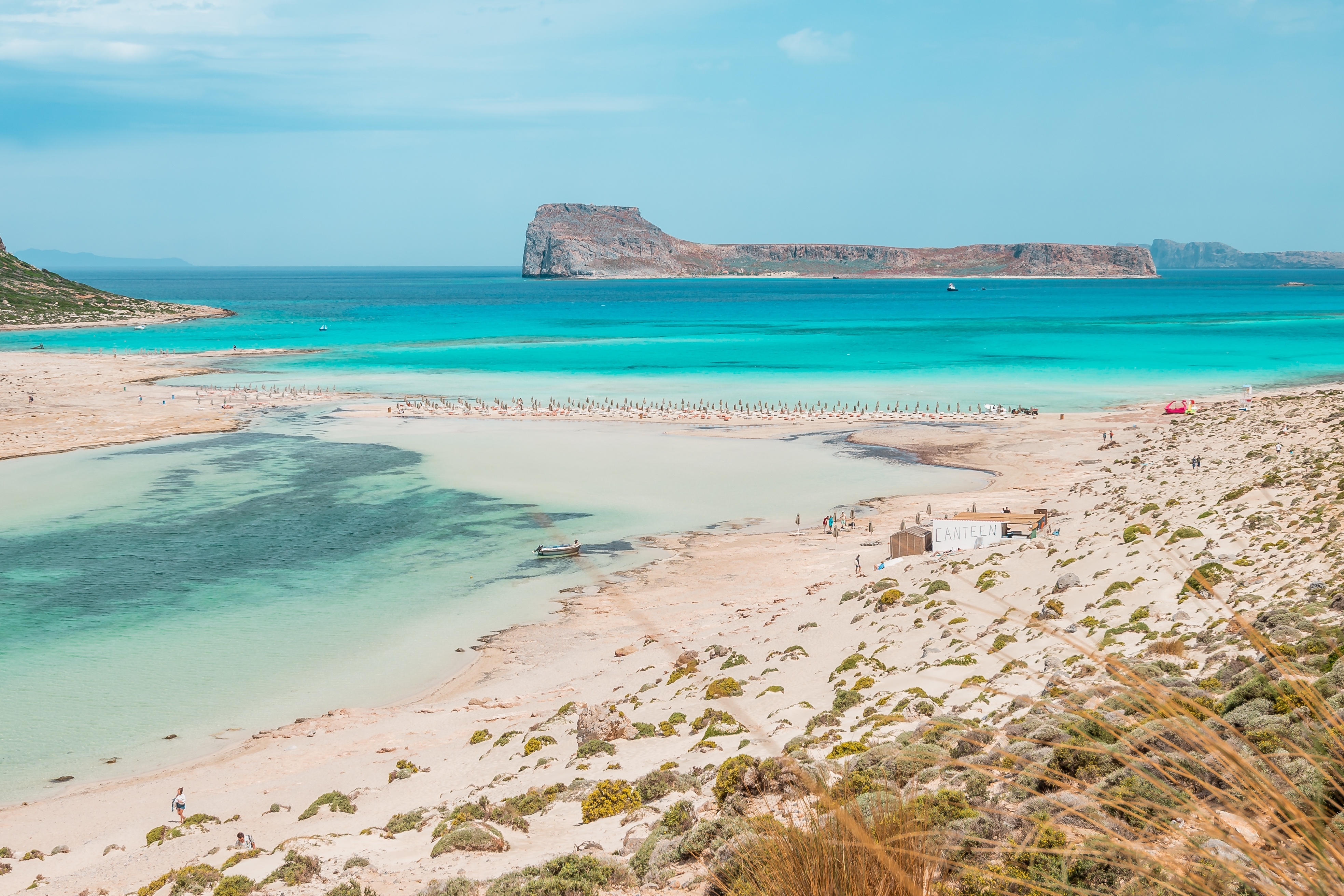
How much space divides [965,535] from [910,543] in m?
1.48

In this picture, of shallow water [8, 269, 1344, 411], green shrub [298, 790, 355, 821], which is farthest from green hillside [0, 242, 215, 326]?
green shrub [298, 790, 355, 821]

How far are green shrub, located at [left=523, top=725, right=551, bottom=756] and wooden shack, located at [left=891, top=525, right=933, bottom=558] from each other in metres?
12.2

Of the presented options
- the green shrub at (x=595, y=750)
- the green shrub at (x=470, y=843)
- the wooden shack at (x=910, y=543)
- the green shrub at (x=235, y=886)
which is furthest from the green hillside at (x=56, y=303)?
the green shrub at (x=470, y=843)

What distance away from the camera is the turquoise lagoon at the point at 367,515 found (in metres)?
18.9

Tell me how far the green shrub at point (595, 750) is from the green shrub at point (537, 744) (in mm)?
889

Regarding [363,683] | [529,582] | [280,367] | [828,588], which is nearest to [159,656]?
[363,683]

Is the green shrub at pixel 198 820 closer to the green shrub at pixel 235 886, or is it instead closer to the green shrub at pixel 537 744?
the green shrub at pixel 235 886

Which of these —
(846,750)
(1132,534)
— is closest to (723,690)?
(846,750)

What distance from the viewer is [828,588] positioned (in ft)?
73.4

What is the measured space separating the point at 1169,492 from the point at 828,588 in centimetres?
1031

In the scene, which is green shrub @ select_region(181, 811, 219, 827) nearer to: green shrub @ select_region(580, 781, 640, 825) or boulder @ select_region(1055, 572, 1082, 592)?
green shrub @ select_region(580, 781, 640, 825)

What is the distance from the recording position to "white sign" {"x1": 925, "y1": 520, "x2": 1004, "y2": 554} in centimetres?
2386

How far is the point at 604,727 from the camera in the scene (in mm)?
13828

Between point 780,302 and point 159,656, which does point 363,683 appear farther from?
point 780,302
